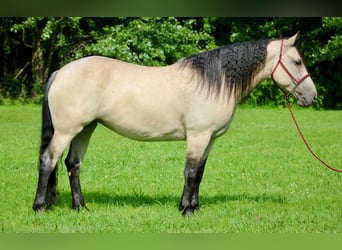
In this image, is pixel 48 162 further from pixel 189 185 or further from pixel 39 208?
pixel 189 185

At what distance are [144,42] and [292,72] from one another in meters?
15.3

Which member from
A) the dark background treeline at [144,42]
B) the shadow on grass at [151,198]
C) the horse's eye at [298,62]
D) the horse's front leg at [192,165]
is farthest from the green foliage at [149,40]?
the horse's front leg at [192,165]

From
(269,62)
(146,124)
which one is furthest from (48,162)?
(269,62)

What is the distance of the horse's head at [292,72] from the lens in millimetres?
6172

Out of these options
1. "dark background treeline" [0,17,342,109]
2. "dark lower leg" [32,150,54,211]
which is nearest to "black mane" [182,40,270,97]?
"dark lower leg" [32,150,54,211]

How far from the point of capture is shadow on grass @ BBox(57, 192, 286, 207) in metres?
6.72

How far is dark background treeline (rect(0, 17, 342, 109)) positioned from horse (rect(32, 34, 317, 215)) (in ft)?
46.8

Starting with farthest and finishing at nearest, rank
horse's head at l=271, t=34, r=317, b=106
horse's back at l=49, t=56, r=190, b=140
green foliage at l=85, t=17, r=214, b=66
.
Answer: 1. green foliage at l=85, t=17, r=214, b=66
2. horse's head at l=271, t=34, r=317, b=106
3. horse's back at l=49, t=56, r=190, b=140

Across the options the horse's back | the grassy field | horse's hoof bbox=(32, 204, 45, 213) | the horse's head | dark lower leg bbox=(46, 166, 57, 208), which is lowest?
the grassy field

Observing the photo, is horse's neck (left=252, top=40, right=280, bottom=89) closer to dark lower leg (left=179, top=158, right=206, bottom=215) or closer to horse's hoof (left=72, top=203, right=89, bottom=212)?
dark lower leg (left=179, top=158, right=206, bottom=215)

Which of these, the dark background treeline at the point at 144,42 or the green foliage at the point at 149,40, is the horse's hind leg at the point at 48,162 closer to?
the dark background treeline at the point at 144,42

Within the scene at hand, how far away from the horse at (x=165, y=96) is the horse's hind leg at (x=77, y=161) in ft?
0.71

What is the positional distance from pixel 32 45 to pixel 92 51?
3957 millimetres

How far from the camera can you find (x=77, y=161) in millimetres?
6379
